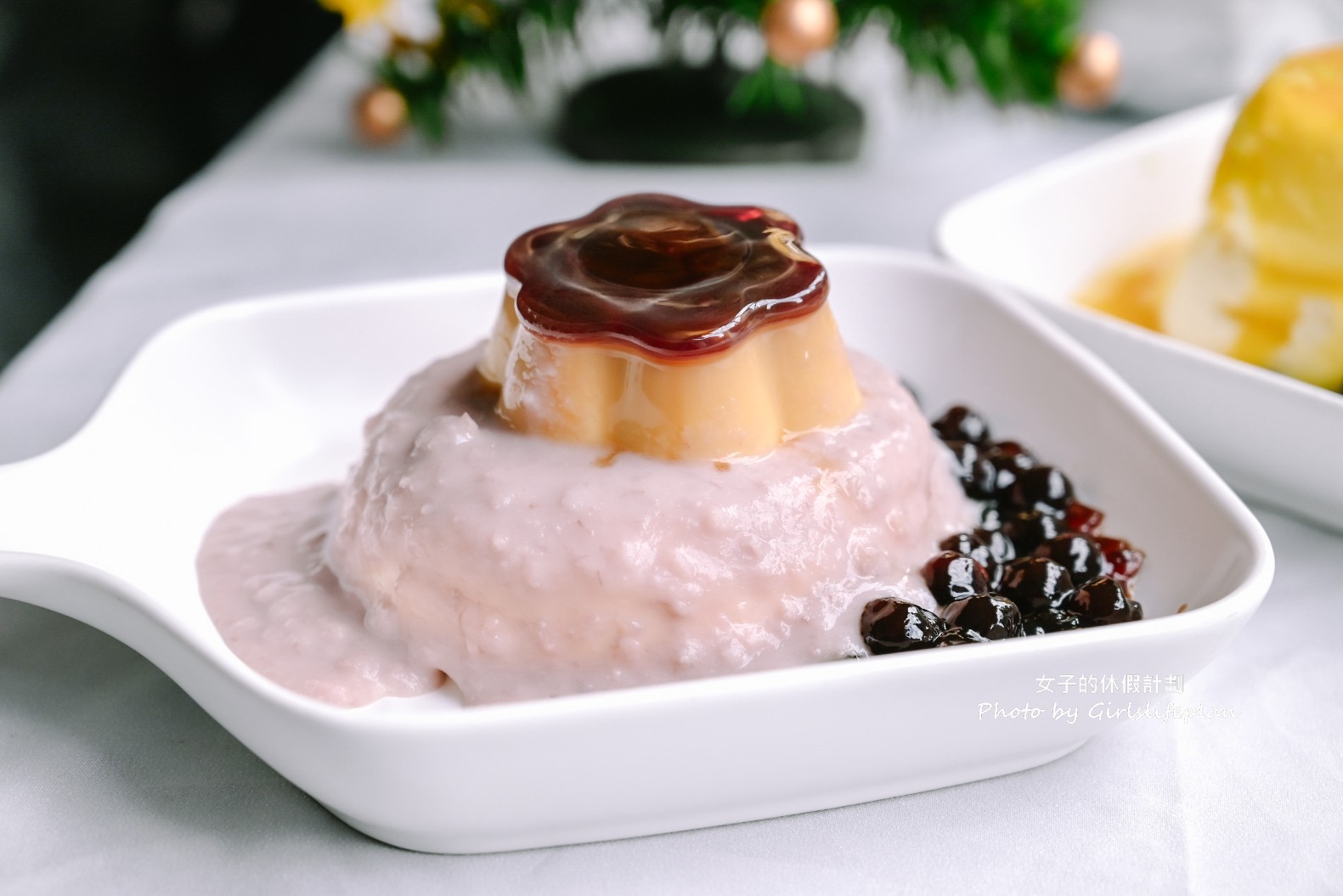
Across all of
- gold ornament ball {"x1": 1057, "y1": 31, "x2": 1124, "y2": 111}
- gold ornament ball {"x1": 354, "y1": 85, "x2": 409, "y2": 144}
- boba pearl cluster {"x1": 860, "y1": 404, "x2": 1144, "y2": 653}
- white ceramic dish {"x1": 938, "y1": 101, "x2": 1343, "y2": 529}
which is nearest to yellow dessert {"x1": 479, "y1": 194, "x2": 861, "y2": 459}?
boba pearl cluster {"x1": 860, "y1": 404, "x2": 1144, "y2": 653}

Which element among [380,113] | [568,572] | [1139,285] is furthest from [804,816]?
[380,113]

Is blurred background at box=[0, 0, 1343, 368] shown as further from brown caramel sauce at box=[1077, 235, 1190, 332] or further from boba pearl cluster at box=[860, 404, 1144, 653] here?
boba pearl cluster at box=[860, 404, 1144, 653]

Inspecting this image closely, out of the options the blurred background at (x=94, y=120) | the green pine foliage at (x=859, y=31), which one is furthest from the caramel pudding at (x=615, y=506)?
the blurred background at (x=94, y=120)

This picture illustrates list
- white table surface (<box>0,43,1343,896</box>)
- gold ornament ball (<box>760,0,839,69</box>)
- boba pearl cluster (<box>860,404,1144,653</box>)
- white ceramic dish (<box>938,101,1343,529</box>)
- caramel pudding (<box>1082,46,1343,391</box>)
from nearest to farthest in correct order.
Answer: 1. white table surface (<box>0,43,1343,896</box>)
2. boba pearl cluster (<box>860,404,1144,653</box>)
3. white ceramic dish (<box>938,101,1343,529</box>)
4. caramel pudding (<box>1082,46,1343,391</box>)
5. gold ornament ball (<box>760,0,839,69</box>)

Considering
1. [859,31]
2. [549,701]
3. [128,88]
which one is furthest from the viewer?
[128,88]

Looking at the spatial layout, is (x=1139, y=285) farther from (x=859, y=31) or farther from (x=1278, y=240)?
(x=859, y=31)

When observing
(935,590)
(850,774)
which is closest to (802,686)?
(850,774)
